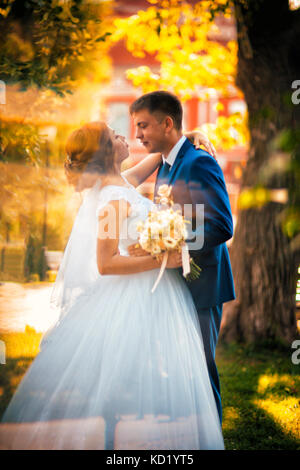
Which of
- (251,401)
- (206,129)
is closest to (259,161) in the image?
(206,129)

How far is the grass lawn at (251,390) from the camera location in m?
2.92

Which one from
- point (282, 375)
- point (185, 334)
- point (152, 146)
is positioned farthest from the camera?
point (282, 375)

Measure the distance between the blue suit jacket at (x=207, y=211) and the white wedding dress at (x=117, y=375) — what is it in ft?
0.67

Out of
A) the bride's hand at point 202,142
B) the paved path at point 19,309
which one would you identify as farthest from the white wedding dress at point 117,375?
the paved path at point 19,309

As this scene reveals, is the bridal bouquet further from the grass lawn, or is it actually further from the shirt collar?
the grass lawn

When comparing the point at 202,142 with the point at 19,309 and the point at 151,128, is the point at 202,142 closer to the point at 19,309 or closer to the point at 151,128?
the point at 151,128

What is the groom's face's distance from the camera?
2.52 m

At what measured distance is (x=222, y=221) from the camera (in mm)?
2256

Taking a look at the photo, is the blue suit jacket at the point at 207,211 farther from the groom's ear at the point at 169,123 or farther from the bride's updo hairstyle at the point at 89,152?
the bride's updo hairstyle at the point at 89,152

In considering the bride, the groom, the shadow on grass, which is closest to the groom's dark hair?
the groom

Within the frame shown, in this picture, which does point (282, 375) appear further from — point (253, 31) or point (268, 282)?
point (253, 31)

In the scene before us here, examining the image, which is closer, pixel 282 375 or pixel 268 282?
pixel 282 375

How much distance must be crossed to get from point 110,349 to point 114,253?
0.50 metres

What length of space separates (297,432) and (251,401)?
0.57m
